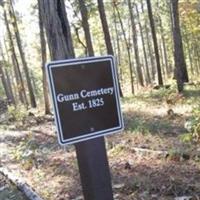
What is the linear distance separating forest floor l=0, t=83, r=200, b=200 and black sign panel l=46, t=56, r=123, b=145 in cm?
295

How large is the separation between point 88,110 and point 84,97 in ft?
0.28

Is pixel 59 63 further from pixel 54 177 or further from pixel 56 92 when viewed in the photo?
pixel 54 177

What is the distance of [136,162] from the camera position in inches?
280

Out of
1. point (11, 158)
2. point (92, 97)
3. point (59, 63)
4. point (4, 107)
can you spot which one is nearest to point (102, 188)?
point (92, 97)

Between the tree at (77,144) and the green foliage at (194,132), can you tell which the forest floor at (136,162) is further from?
the tree at (77,144)

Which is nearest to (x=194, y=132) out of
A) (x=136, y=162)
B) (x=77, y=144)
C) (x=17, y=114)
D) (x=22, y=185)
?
(x=136, y=162)

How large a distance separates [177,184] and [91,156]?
3.41 metres

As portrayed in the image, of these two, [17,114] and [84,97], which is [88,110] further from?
[17,114]

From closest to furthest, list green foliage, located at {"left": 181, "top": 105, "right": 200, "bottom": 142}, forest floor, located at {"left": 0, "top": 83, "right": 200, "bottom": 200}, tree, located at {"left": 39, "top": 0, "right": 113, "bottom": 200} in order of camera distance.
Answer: tree, located at {"left": 39, "top": 0, "right": 113, "bottom": 200} < forest floor, located at {"left": 0, "top": 83, "right": 200, "bottom": 200} < green foliage, located at {"left": 181, "top": 105, "right": 200, "bottom": 142}

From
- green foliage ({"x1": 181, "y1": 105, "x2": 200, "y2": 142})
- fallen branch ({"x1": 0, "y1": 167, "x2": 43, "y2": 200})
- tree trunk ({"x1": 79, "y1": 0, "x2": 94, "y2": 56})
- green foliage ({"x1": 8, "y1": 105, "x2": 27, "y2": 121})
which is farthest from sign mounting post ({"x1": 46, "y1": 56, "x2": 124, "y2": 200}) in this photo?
green foliage ({"x1": 8, "y1": 105, "x2": 27, "y2": 121})

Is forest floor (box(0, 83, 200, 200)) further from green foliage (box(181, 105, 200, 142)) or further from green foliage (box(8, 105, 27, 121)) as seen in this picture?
green foliage (box(8, 105, 27, 121))

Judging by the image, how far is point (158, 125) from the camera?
10492mm

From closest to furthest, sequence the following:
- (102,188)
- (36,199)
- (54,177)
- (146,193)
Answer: (102,188) < (146,193) < (36,199) < (54,177)

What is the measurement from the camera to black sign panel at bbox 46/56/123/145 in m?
2.36
